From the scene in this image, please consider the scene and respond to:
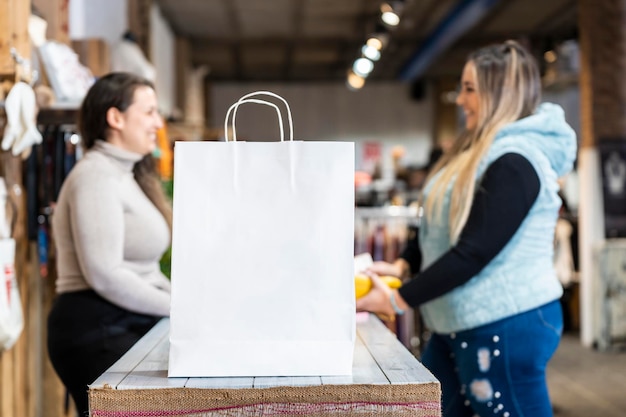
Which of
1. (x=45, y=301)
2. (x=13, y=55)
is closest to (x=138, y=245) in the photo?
(x=13, y=55)

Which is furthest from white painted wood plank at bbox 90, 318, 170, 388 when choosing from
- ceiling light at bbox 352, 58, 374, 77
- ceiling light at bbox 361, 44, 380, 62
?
ceiling light at bbox 352, 58, 374, 77

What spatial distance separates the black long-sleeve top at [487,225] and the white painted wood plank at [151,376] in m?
0.74

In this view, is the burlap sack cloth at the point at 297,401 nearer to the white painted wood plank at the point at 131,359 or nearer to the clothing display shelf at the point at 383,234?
the white painted wood plank at the point at 131,359

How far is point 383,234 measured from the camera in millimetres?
6082

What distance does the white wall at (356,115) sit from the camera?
15.8m

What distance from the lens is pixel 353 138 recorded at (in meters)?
15.8

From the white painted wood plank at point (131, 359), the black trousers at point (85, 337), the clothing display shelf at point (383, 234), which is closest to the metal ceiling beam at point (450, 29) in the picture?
the clothing display shelf at point (383, 234)

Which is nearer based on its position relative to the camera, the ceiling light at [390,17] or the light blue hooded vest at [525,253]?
the light blue hooded vest at [525,253]

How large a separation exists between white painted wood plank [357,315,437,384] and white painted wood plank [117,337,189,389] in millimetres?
358

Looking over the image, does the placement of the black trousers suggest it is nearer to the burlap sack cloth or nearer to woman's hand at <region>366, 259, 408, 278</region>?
woman's hand at <region>366, 259, 408, 278</region>

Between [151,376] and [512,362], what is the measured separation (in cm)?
101

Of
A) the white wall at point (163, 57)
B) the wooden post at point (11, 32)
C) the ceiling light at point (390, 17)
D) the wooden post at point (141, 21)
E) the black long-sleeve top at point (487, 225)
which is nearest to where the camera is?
the black long-sleeve top at point (487, 225)

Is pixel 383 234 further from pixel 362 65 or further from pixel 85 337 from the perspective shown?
pixel 362 65

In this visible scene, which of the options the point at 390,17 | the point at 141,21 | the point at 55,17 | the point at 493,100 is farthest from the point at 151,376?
the point at 390,17
